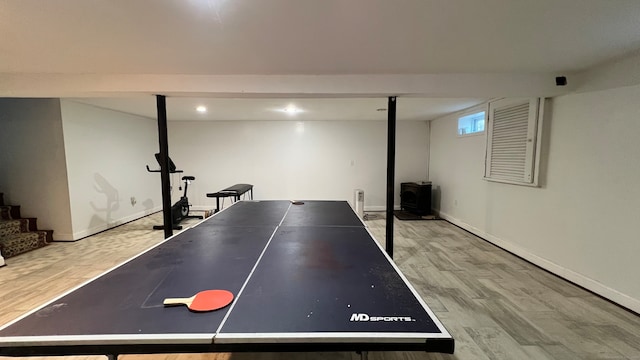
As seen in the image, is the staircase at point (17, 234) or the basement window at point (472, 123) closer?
the staircase at point (17, 234)

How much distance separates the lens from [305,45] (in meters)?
2.09

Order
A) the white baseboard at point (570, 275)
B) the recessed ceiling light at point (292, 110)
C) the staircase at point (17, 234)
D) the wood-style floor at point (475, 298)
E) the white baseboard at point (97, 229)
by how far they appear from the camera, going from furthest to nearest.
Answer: the recessed ceiling light at point (292, 110)
the white baseboard at point (97, 229)
the staircase at point (17, 234)
the white baseboard at point (570, 275)
the wood-style floor at point (475, 298)

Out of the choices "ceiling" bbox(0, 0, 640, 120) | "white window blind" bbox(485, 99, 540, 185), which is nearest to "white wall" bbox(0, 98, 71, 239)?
"ceiling" bbox(0, 0, 640, 120)

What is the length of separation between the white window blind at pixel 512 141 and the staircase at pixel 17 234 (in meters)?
6.74

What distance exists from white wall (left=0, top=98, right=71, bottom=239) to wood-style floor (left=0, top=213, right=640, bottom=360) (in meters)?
0.62

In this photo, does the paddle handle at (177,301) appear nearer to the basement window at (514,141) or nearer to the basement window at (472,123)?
the basement window at (514,141)

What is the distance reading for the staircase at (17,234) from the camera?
3529 millimetres

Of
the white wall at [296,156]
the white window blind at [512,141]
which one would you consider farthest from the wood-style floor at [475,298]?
the white wall at [296,156]

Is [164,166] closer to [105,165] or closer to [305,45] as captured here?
[305,45]

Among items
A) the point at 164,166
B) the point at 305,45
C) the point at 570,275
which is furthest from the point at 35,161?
the point at 570,275

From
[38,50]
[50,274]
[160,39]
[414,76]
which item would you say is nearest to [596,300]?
[414,76]

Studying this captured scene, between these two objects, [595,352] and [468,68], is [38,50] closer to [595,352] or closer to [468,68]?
[468,68]

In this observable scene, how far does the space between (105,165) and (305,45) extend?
475 centimetres

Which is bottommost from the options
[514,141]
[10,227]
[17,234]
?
[17,234]
